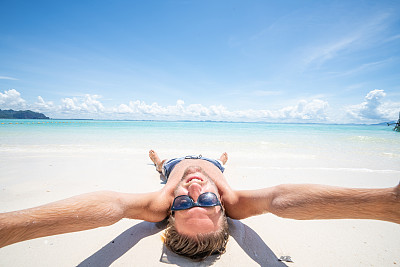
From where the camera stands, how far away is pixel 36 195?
2.98 metres

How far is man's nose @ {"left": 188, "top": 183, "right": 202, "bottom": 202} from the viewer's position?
2.15 m

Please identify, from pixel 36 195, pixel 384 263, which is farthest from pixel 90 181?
pixel 384 263

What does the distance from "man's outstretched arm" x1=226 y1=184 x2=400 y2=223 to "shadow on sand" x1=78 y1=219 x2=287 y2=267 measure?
50cm

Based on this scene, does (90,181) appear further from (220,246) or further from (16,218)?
(220,246)

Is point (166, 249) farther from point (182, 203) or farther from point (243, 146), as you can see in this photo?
point (243, 146)

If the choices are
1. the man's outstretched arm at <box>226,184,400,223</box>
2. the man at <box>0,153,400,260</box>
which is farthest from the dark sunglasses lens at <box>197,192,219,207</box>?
the man's outstretched arm at <box>226,184,400,223</box>

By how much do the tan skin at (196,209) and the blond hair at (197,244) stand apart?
0.21 feet

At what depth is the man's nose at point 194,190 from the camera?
84.8 inches

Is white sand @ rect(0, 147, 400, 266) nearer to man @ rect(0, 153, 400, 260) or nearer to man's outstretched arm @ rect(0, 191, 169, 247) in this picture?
man @ rect(0, 153, 400, 260)

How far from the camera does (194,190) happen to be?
7.20 ft

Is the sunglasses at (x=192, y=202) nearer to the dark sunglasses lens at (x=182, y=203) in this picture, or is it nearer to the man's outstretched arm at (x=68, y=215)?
the dark sunglasses lens at (x=182, y=203)

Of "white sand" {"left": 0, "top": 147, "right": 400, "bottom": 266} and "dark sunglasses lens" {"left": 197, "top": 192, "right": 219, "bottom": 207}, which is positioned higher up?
"dark sunglasses lens" {"left": 197, "top": 192, "right": 219, "bottom": 207}

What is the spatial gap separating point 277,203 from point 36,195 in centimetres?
388

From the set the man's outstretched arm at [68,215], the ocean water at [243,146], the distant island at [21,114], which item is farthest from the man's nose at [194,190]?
the distant island at [21,114]
